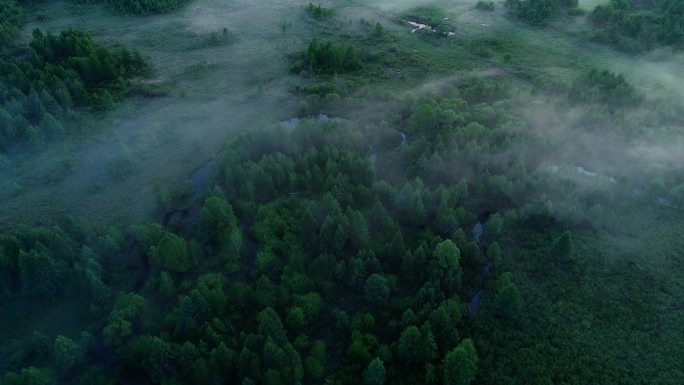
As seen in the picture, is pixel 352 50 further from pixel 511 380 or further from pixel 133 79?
pixel 511 380

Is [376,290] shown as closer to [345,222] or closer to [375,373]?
[345,222]

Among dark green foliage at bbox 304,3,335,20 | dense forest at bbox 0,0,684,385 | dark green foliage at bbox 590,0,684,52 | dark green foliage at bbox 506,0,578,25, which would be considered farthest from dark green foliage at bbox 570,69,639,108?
dark green foliage at bbox 304,3,335,20

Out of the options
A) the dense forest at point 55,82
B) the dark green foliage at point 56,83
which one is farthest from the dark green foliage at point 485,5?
the dark green foliage at point 56,83

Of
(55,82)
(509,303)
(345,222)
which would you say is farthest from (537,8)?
(55,82)

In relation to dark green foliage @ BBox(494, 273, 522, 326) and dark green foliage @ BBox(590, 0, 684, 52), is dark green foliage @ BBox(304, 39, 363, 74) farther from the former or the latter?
dark green foliage @ BBox(494, 273, 522, 326)

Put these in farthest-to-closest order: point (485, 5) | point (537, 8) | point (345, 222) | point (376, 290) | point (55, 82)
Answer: point (485, 5), point (537, 8), point (55, 82), point (345, 222), point (376, 290)

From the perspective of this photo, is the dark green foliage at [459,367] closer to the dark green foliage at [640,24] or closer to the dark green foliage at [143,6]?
the dark green foliage at [640,24]
